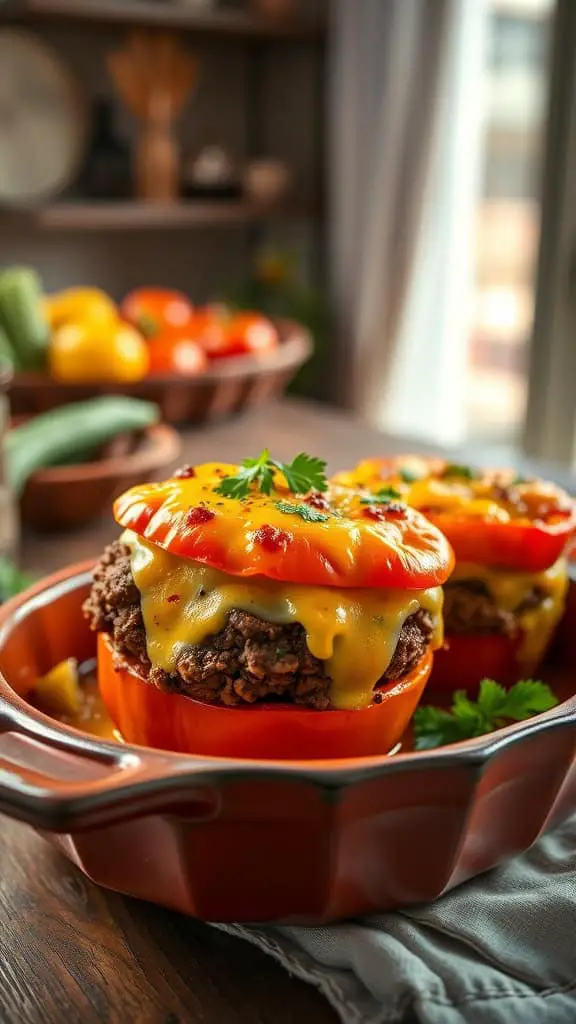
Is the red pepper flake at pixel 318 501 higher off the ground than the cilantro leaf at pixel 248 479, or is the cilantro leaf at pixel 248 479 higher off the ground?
the cilantro leaf at pixel 248 479

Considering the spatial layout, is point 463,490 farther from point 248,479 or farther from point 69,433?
point 69,433

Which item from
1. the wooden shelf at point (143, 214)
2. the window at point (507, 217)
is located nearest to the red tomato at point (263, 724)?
the wooden shelf at point (143, 214)

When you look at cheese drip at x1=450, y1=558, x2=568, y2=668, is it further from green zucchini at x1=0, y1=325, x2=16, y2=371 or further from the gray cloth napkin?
green zucchini at x1=0, y1=325, x2=16, y2=371

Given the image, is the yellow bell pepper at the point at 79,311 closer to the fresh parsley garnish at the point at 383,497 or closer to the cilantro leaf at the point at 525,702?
the fresh parsley garnish at the point at 383,497

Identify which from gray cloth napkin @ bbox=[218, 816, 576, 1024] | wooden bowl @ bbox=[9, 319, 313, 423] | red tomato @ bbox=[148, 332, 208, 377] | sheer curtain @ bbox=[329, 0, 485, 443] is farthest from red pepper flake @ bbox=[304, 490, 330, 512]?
sheer curtain @ bbox=[329, 0, 485, 443]

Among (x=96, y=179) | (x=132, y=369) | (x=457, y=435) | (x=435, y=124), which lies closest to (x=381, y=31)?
(x=435, y=124)

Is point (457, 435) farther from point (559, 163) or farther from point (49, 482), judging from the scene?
point (49, 482)
